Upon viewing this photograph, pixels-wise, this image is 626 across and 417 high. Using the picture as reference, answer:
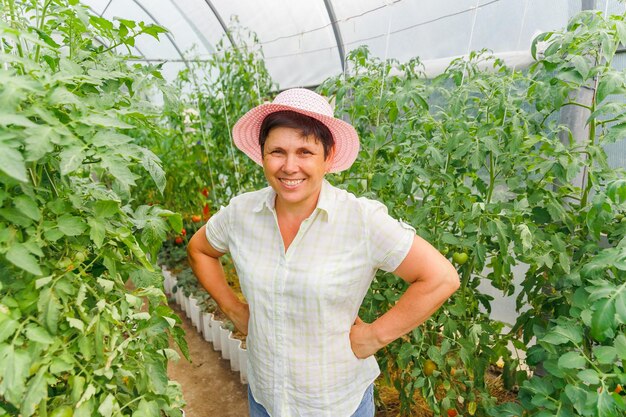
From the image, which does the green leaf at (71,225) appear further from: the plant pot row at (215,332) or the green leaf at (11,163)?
the plant pot row at (215,332)

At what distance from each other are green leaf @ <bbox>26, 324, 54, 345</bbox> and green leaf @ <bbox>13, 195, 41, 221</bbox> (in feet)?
0.58

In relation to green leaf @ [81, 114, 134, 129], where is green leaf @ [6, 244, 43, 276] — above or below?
below

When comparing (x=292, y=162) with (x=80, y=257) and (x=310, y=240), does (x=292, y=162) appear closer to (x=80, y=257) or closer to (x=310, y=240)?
(x=310, y=240)

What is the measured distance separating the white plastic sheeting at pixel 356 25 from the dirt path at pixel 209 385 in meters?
1.85

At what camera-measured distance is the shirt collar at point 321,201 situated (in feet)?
3.85

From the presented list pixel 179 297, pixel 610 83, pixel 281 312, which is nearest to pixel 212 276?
pixel 281 312

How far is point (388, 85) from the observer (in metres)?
2.02

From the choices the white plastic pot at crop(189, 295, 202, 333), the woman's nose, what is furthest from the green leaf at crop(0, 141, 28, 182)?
the white plastic pot at crop(189, 295, 202, 333)

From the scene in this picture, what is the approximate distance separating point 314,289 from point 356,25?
3.24 m

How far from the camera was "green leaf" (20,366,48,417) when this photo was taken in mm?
720

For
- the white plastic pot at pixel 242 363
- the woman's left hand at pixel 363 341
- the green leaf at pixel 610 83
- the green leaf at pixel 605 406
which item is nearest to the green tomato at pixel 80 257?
the woman's left hand at pixel 363 341

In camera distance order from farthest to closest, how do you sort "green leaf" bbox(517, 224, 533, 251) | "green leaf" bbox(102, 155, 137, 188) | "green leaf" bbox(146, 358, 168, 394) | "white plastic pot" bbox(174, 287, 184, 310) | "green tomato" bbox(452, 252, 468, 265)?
"white plastic pot" bbox(174, 287, 184, 310), "green tomato" bbox(452, 252, 468, 265), "green leaf" bbox(517, 224, 533, 251), "green leaf" bbox(146, 358, 168, 394), "green leaf" bbox(102, 155, 137, 188)

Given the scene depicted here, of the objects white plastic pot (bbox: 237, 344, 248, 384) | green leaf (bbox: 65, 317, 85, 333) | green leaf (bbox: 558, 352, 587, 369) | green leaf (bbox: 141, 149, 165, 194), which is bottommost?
white plastic pot (bbox: 237, 344, 248, 384)

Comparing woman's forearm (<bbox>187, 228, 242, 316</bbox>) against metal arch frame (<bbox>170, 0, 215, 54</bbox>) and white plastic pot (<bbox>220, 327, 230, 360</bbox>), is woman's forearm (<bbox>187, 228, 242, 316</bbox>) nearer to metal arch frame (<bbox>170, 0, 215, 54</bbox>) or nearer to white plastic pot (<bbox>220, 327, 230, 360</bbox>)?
white plastic pot (<bbox>220, 327, 230, 360</bbox>)
